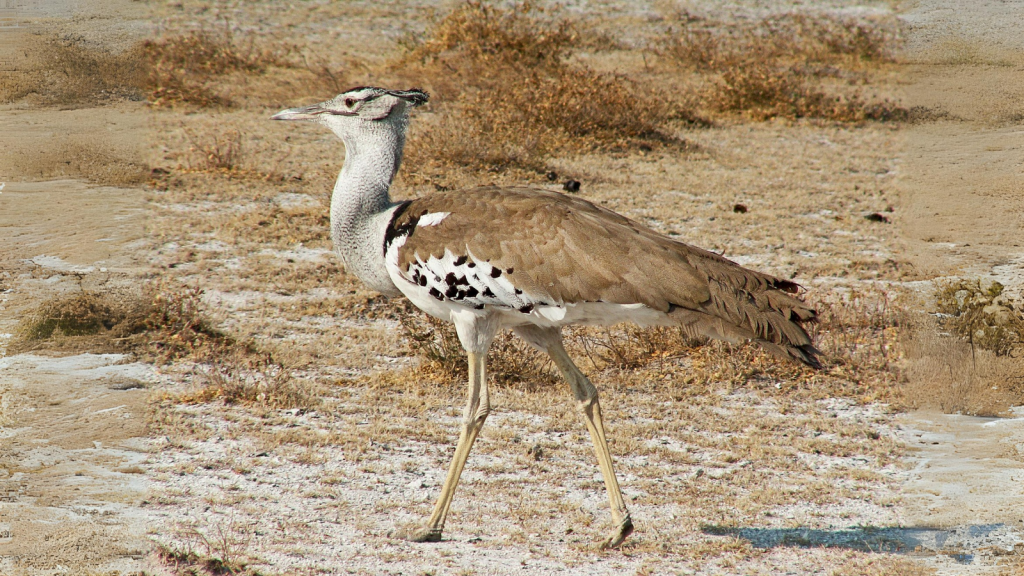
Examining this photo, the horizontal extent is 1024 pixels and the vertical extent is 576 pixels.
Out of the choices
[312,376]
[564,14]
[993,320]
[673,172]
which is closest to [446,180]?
[673,172]

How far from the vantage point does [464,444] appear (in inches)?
165

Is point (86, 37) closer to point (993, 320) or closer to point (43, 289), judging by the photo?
point (43, 289)

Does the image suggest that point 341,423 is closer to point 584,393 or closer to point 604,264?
point 584,393

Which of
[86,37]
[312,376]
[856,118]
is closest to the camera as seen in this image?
[312,376]

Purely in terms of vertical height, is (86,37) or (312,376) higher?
(86,37)

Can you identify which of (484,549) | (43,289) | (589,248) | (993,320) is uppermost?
(589,248)

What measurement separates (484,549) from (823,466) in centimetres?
200

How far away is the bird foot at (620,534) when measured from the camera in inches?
158

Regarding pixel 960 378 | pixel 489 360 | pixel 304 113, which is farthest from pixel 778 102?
pixel 304 113

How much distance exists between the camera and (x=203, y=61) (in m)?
12.6

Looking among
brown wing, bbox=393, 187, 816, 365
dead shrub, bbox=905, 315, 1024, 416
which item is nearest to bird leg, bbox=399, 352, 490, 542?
brown wing, bbox=393, 187, 816, 365

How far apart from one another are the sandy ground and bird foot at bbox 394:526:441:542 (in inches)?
3.4

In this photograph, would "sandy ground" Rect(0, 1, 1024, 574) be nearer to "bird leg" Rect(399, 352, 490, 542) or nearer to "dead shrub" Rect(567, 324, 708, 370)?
"bird leg" Rect(399, 352, 490, 542)

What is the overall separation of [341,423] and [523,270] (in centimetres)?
194
